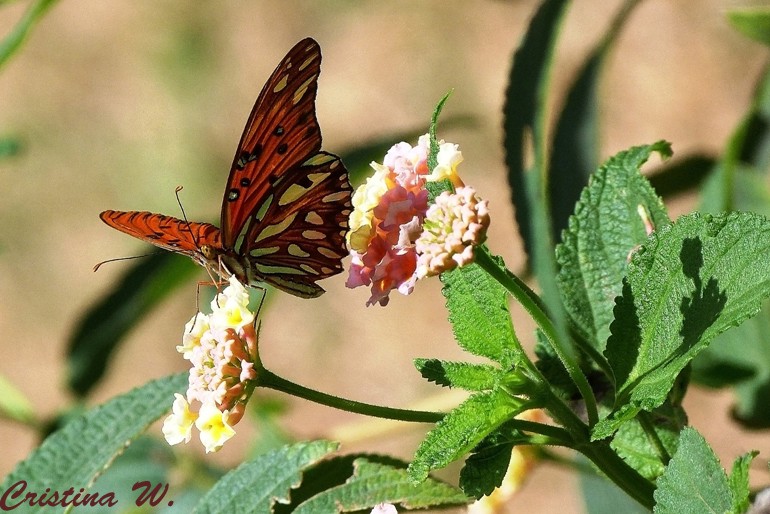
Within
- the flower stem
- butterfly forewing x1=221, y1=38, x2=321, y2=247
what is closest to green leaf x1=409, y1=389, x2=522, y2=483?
the flower stem

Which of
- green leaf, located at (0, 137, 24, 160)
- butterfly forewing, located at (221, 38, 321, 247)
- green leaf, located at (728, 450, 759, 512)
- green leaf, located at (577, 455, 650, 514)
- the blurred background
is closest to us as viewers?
green leaf, located at (728, 450, 759, 512)

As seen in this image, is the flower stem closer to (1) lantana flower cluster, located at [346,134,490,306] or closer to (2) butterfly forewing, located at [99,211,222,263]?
(1) lantana flower cluster, located at [346,134,490,306]

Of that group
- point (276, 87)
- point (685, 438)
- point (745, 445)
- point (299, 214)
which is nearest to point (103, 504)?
point (299, 214)

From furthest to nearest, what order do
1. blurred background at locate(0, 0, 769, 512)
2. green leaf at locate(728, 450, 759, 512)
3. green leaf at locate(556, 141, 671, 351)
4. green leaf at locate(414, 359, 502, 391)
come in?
blurred background at locate(0, 0, 769, 512), green leaf at locate(556, 141, 671, 351), green leaf at locate(414, 359, 502, 391), green leaf at locate(728, 450, 759, 512)

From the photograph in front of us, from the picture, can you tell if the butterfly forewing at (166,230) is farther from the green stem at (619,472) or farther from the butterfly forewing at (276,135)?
the green stem at (619,472)

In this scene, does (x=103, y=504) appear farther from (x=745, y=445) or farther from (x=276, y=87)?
(x=745, y=445)

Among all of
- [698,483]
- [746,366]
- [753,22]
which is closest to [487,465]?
[698,483]

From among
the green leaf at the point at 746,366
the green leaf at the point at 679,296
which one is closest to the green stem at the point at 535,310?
the green leaf at the point at 679,296
